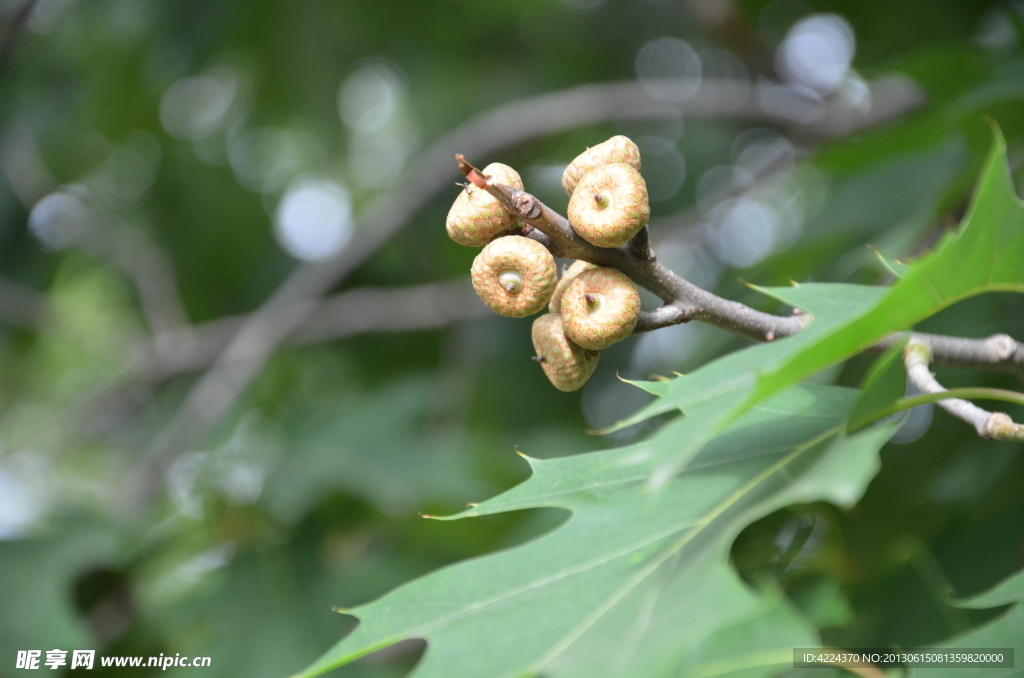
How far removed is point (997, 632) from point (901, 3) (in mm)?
2715

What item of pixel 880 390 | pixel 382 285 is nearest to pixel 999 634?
pixel 880 390

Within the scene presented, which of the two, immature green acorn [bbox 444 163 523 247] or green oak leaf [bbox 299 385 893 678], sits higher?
immature green acorn [bbox 444 163 523 247]

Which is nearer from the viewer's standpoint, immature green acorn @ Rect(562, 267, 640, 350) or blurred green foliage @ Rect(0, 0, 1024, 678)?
immature green acorn @ Rect(562, 267, 640, 350)

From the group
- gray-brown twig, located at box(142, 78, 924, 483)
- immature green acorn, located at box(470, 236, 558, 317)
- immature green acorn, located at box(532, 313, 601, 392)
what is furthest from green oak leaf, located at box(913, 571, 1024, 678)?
gray-brown twig, located at box(142, 78, 924, 483)

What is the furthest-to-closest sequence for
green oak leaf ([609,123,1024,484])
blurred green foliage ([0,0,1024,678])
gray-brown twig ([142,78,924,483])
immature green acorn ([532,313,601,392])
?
gray-brown twig ([142,78,924,483])
blurred green foliage ([0,0,1024,678])
immature green acorn ([532,313,601,392])
green oak leaf ([609,123,1024,484])

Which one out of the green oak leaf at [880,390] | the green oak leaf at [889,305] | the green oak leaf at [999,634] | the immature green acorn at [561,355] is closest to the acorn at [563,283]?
the immature green acorn at [561,355]

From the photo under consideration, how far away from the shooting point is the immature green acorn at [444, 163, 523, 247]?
80 centimetres

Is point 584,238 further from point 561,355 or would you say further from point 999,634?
point 999,634

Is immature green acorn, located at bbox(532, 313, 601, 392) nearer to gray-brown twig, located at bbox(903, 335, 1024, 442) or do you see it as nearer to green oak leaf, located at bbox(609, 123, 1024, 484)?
green oak leaf, located at bbox(609, 123, 1024, 484)

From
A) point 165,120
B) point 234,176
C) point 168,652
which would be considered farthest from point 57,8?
point 168,652

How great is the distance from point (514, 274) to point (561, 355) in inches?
5.1

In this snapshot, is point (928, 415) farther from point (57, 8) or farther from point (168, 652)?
point (57, 8)

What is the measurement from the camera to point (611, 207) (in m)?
0.76

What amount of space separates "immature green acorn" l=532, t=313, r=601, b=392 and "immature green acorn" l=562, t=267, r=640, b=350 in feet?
0.11
